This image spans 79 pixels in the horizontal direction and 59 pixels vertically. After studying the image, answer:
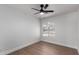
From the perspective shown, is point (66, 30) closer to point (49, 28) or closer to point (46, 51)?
point (49, 28)

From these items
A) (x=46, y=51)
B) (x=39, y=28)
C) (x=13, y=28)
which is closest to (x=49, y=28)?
(x=39, y=28)

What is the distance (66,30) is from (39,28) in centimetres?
148

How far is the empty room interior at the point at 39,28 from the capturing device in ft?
5.76

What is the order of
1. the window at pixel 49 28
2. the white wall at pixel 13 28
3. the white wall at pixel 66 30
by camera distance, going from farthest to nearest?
1. the window at pixel 49 28
2. the white wall at pixel 66 30
3. the white wall at pixel 13 28

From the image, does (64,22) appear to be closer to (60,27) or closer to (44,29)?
(60,27)

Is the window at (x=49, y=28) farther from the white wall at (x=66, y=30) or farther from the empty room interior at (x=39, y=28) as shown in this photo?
the white wall at (x=66, y=30)

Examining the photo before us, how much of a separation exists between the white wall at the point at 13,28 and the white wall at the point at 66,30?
47.4 inches

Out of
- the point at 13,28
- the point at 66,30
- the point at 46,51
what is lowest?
the point at 46,51

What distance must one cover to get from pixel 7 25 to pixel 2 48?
2.18 feet

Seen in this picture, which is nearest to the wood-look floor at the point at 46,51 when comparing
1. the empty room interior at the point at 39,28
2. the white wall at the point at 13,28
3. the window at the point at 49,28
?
the empty room interior at the point at 39,28

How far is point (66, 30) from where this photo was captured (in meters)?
2.57

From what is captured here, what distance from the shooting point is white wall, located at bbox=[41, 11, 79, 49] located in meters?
2.30
